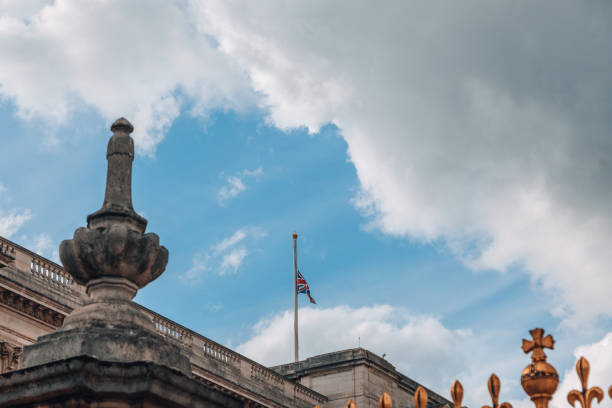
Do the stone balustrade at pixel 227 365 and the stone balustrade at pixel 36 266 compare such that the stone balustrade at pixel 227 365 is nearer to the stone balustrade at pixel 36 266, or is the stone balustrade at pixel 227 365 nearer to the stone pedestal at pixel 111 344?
the stone balustrade at pixel 36 266

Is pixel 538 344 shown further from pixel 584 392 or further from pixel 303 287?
pixel 303 287

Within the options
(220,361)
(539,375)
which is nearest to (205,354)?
(220,361)

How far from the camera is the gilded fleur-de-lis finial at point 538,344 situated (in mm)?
7355

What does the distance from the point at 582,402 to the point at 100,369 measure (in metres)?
3.49

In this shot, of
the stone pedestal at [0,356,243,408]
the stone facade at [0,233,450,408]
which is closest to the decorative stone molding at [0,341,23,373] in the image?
the stone facade at [0,233,450,408]

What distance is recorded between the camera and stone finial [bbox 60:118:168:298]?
331 inches

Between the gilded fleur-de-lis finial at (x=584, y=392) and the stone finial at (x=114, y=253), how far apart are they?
11.5 ft

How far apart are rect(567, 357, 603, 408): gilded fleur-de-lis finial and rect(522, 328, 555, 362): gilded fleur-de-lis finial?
237mm

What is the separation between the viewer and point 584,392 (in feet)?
23.7

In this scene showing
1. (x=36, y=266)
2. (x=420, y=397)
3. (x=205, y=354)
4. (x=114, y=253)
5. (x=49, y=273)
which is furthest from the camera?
(x=205, y=354)

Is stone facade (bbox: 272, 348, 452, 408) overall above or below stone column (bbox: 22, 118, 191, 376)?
above

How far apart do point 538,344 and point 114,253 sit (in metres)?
3.44

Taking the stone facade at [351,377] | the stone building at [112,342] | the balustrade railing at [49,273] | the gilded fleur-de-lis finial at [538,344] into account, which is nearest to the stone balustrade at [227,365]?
the stone facade at [351,377]

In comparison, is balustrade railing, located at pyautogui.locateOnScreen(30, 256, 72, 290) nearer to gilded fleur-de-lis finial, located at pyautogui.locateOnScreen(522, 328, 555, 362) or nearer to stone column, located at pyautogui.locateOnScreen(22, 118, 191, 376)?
stone column, located at pyautogui.locateOnScreen(22, 118, 191, 376)
